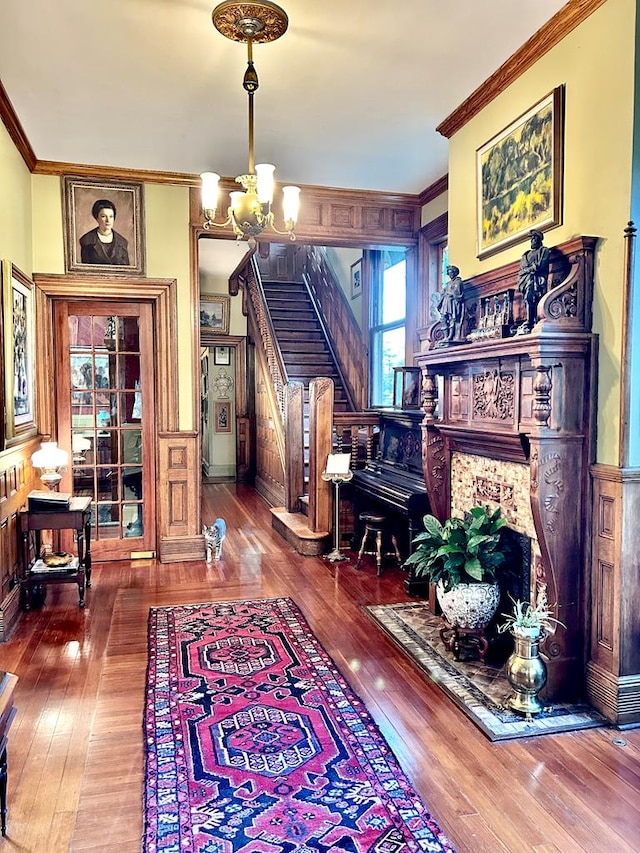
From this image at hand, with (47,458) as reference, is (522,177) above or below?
above

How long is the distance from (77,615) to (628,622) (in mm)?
3396

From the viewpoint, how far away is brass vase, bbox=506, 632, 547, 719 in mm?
2826

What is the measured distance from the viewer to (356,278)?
818 cm

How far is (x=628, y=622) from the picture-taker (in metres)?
2.81

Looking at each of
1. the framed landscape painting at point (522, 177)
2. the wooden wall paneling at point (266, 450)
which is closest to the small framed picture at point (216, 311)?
the wooden wall paneling at point (266, 450)

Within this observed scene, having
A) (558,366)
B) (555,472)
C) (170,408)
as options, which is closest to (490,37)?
Result: (558,366)

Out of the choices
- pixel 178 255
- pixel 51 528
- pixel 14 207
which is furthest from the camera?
pixel 178 255

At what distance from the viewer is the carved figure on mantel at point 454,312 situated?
13.2 feet

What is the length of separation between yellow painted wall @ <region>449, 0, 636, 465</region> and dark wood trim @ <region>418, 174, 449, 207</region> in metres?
2.11

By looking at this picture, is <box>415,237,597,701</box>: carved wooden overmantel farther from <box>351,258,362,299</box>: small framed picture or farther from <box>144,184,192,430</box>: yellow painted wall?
<box>351,258,362,299</box>: small framed picture

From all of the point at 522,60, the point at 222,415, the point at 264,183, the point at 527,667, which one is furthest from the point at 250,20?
the point at 222,415

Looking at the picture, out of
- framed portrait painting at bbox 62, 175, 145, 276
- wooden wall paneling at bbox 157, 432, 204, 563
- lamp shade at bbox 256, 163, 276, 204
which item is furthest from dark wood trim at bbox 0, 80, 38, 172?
wooden wall paneling at bbox 157, 432, 204, 563

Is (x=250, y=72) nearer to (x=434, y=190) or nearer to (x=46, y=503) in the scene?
(x=434, y=190)

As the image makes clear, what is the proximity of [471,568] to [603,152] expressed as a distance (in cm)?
212
